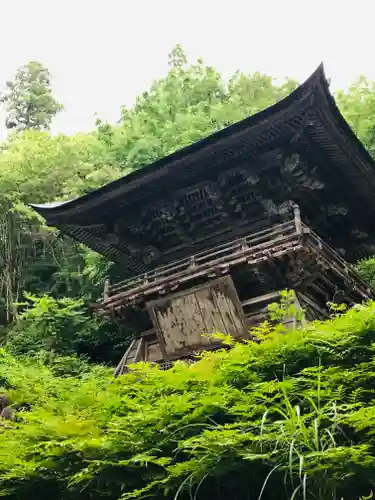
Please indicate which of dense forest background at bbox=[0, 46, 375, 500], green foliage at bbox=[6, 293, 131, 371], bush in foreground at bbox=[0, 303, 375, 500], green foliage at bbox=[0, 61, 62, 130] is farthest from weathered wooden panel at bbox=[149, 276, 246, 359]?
green foliage at bbox=[0, 61, 62, 130]

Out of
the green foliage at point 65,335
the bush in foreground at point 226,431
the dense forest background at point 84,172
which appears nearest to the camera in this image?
the bush in foreground at point 226,431

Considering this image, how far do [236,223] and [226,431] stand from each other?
7.82 m

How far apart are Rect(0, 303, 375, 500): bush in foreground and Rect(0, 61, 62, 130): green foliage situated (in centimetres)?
3003

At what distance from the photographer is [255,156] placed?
11.8 metres

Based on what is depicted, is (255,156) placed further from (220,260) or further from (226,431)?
(226,431)

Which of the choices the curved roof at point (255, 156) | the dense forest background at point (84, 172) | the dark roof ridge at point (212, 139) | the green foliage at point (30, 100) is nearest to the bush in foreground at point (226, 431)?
the dark roof ridge at point (212, 139)

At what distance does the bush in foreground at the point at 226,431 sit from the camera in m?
4.88

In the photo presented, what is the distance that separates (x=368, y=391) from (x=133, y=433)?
88.7 inches

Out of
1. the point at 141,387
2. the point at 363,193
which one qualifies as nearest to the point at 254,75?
the point at 363,193

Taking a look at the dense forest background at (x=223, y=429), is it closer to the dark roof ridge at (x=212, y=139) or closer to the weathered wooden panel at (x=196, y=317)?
the weathered wooden panel at (x=196, y=317)

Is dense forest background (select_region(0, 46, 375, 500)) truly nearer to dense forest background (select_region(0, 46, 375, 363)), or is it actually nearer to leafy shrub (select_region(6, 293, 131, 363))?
leafy shrub (select_region(6, 293, 131, 363))

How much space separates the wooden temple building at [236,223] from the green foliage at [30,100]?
2273 cm

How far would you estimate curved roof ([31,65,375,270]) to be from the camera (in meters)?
10.6

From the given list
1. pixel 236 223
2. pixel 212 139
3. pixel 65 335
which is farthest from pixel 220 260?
pixel 65 335
